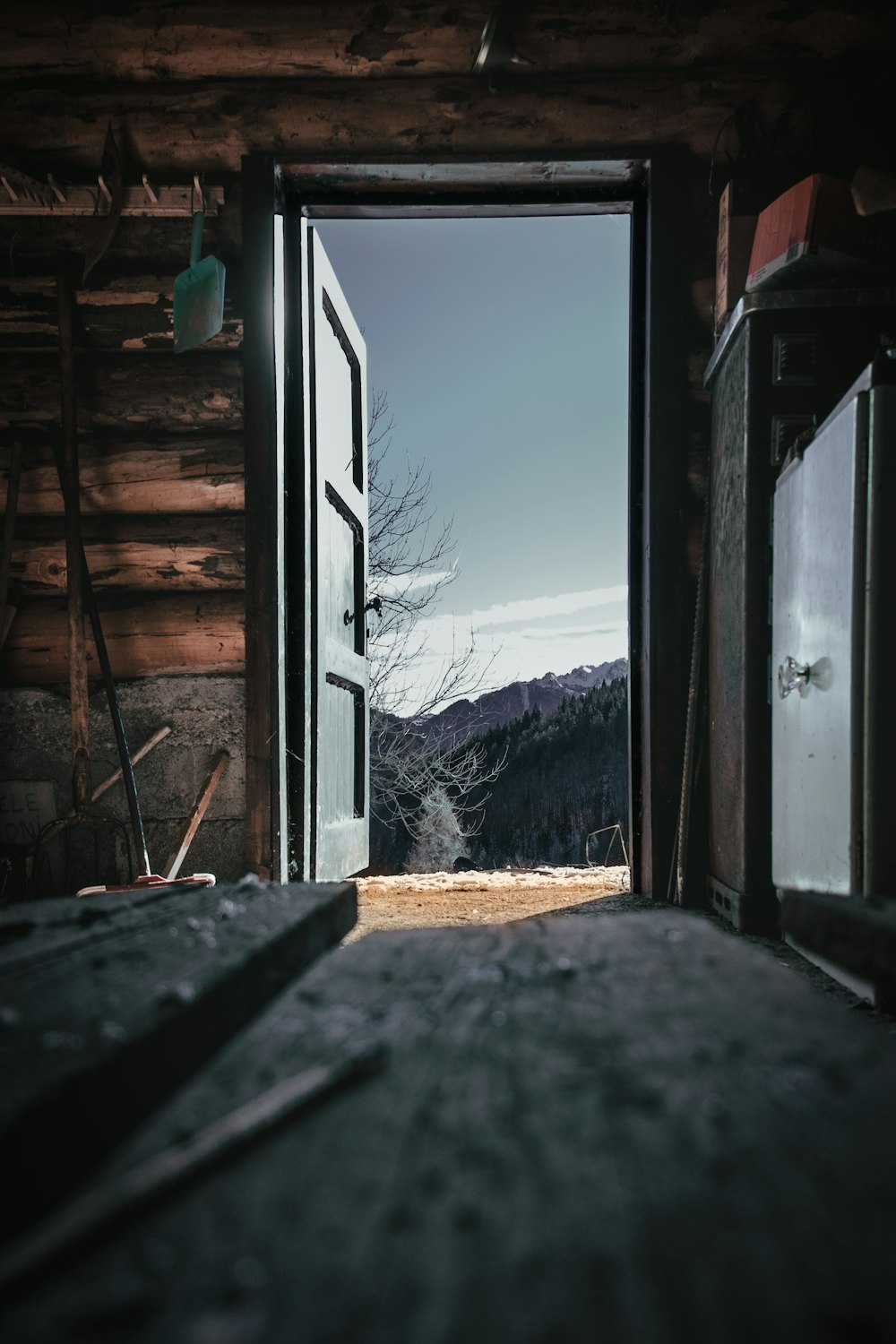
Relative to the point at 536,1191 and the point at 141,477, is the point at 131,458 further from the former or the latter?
the point at 536,1191

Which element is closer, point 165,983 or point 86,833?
point 165,983

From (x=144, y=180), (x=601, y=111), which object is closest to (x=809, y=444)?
(x=601, y=111)

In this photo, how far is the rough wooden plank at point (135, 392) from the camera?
10.5 feet

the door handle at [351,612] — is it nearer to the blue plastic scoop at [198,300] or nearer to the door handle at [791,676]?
the blue plastic scoop at [198,300]

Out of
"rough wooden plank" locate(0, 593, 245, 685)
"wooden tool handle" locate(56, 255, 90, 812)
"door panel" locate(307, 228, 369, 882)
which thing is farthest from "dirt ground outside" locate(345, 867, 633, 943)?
"wooden tool handle" locate(56, 255, 90, 812)

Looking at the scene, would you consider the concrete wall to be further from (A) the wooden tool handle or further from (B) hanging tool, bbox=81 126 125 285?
(B) hanging tool, bbox=81 126 125 285

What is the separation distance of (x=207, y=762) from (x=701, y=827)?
1.80 meters

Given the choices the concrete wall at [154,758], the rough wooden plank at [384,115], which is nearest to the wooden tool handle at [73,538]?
the concrete wall at [154,758]

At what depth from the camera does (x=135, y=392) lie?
10.6 ft

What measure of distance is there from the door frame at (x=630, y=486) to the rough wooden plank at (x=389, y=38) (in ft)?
1.10

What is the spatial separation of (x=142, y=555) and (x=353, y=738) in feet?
4.42

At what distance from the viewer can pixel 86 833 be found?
3.09 meters

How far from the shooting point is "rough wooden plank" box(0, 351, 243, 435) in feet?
10.5

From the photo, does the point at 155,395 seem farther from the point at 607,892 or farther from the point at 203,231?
the point at 607,892
